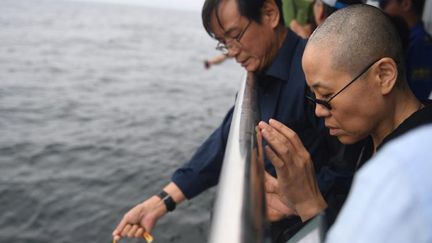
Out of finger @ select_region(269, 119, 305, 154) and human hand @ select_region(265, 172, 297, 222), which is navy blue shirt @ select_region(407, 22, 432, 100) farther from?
finger @ select_region(269, 119, 305, 154)

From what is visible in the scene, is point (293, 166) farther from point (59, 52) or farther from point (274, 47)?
point (59, 52)

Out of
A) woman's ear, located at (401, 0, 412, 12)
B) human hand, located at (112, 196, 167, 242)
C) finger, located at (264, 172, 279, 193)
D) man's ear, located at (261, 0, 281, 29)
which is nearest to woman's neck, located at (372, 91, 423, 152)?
finger, located at (264, 172, 279, 193)

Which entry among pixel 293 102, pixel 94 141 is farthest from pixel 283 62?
pixel 94 141

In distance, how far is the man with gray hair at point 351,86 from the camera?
4.86 feet

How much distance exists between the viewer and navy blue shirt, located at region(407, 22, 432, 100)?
3.65 metres

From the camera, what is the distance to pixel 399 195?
0.49 m

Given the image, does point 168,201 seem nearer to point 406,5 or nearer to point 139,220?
point 139,220

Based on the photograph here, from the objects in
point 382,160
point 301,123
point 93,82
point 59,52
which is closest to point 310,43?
point 301,123

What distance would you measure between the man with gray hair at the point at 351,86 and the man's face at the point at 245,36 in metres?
0.72

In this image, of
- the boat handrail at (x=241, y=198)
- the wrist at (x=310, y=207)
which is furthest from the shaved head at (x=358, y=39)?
the boat handrail at (x=241, y=198)

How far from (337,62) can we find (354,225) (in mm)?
1047

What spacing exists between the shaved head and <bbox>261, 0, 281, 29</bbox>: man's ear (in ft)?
2.46

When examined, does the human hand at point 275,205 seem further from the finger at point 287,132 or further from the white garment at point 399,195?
the white garment at point 399,195

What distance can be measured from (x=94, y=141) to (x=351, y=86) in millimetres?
9447
